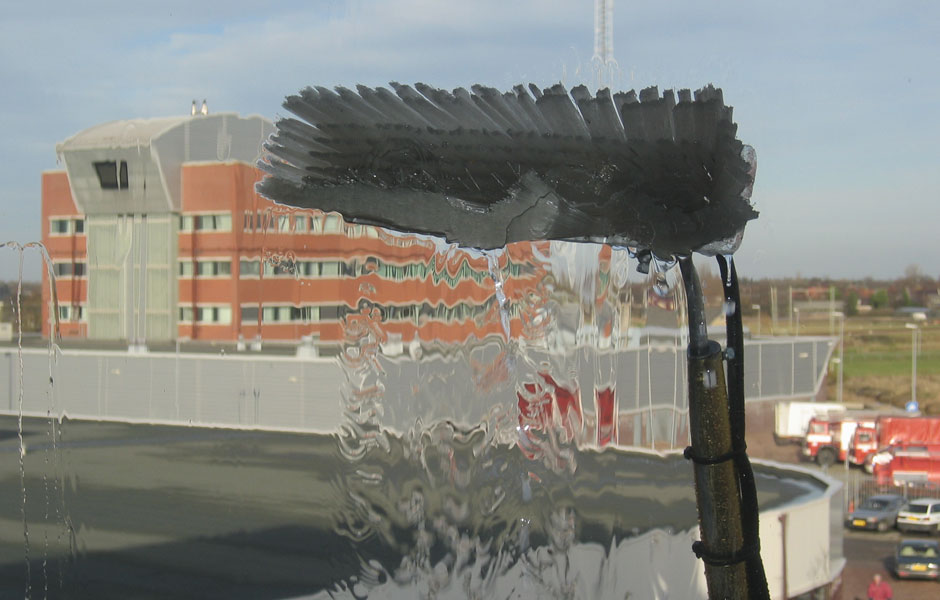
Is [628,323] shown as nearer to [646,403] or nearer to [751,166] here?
[646,403]

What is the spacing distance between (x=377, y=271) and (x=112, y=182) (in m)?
0.89

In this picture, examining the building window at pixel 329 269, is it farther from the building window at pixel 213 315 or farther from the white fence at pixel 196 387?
the building window at pixel 213 315

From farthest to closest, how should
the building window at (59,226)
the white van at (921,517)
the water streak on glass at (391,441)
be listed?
the white van at (921,517)
the building window at (59,226)
the water streak on glass at (391,441)

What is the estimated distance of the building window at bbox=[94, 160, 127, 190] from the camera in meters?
2.15

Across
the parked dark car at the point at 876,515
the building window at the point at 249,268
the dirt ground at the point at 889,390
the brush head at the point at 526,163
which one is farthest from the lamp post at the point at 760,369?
the dirt ground at the point at 889,390

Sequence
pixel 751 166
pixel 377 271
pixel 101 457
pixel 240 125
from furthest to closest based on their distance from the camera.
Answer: pixel 101 457 → pixel 240 125 → pixel 377 271 → pixel 751 166

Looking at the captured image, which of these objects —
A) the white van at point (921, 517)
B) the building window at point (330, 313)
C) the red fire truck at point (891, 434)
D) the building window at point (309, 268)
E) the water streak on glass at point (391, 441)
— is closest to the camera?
the water streak on glass at point (391, 441)

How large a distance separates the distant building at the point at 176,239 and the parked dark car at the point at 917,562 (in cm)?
928

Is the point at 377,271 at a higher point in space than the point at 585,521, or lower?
higher

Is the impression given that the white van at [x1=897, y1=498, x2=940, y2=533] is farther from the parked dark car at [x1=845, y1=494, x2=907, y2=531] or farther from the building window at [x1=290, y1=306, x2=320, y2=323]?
the building window at [x1=290, y1=306, x2=320, y2=323]

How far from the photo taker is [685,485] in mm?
2111

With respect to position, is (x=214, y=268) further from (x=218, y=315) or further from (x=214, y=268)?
(x=218, y=315)

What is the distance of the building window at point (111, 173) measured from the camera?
2.15 meters

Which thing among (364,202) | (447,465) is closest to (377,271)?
(447,465)
